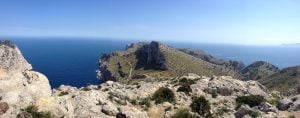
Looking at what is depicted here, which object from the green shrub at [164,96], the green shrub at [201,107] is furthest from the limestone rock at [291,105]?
the green shrub at [164,96]

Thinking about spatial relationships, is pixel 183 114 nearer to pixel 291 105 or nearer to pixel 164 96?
pixel 164 96

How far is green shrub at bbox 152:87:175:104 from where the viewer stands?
4386 centimetres

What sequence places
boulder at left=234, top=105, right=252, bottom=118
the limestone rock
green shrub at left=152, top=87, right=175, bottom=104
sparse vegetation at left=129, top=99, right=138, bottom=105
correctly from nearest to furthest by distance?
boulder at left=234, top=105, right=252, bottom=118
the limestone rock
sparse vegetation at left=129, top=99, right=138, bottom=105
green shrub at left=152, top=87, right=175, bottom=104

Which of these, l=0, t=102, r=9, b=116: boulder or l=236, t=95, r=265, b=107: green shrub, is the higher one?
l=0, t=102, r=9, b=116: boulder

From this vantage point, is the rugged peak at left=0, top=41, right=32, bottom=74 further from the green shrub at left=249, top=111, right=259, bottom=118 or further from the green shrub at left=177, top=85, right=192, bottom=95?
the green shrub at left=249, top=111, right=259, bottom=118

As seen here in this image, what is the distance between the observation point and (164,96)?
45.5 m

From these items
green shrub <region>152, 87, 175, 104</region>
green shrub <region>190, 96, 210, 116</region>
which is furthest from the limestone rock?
green shrub <region>152, 87, 175, 104</region>

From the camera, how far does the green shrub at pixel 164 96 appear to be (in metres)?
43.9

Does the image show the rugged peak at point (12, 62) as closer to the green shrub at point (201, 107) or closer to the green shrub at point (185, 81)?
the green shrub at point (201, 107)

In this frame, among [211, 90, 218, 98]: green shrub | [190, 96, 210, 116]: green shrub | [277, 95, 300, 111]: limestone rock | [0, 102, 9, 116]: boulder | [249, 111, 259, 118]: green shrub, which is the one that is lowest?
[211, 90, 218, 98]: green shrub

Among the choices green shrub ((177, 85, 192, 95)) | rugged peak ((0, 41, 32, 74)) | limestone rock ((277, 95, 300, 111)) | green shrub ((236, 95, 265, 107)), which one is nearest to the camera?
limestone rock ((277, 95, 300, 111))

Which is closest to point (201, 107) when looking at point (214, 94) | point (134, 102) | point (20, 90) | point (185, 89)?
point (134, 102)

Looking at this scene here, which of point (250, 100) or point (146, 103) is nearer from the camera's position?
point (146, 103)

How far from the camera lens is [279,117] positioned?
3241cm
